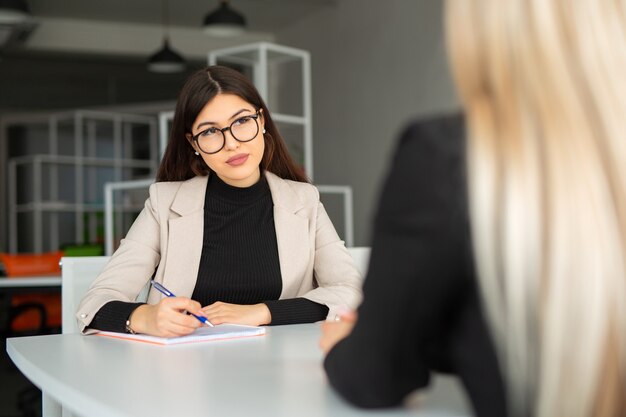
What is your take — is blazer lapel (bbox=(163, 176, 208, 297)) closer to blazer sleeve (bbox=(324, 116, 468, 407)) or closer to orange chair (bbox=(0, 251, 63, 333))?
blazer sleeve (bbox=(324, 116, 468, 407))

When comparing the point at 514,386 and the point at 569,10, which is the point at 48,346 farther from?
the point at 569,10

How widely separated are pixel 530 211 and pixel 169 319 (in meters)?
0.98

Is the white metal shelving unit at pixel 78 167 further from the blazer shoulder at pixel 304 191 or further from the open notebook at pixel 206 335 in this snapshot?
the open notebook at pixel 206 335

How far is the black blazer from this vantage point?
2.16 ft

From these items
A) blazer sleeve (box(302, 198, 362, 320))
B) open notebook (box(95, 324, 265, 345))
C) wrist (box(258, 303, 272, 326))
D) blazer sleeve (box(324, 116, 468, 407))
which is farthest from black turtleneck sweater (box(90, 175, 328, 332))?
blazer sleeve (box(324, 116, 468, 407))

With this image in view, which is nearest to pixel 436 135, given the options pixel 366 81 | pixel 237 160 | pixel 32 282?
pixel 237 160

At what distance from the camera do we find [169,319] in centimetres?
147

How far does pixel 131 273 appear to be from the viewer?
1.90 meters

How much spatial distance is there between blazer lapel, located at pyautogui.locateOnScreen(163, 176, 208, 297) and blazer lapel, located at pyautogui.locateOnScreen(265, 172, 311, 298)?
8.3 inches

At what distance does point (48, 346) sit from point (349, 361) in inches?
33.5

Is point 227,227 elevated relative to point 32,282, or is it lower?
elevated

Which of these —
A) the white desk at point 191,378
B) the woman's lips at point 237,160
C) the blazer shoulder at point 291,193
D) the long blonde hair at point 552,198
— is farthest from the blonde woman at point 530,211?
the blazer shoulder at point 291,193

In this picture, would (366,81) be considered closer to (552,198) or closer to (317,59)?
(317,59)

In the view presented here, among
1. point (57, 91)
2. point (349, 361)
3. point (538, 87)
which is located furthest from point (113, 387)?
point (57, 91)
